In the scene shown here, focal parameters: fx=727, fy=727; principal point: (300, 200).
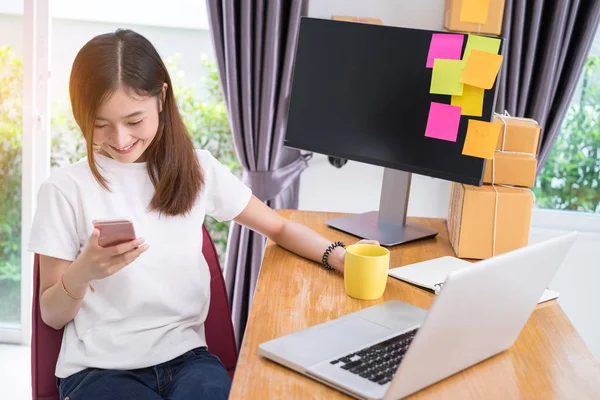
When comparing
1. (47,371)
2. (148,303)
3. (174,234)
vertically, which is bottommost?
(47,371)

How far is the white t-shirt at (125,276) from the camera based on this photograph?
1436 millimetres

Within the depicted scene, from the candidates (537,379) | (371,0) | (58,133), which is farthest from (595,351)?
(58,133)

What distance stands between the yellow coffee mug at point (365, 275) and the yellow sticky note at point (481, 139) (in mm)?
360

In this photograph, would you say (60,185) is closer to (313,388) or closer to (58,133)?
(313,388)

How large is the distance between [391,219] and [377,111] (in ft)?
0.98

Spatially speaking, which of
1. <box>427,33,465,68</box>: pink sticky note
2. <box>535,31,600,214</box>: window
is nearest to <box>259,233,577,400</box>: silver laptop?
<box>427,33,465,68</box>: pink sticky note

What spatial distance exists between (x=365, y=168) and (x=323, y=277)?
1161 millimetres

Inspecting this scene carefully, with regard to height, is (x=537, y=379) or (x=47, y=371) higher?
(x=537, y=379)

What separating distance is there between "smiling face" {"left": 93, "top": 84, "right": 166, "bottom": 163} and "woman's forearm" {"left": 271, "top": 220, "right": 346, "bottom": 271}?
377 millimetres

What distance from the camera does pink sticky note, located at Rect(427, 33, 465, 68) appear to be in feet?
5.33

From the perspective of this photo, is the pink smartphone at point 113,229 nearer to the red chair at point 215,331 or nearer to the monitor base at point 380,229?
the red chair at point 215,331

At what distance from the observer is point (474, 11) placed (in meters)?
2.22

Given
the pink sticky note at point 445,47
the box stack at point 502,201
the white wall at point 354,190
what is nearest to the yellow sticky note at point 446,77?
the pink sticky note at point 445,47

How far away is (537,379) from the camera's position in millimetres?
1119
